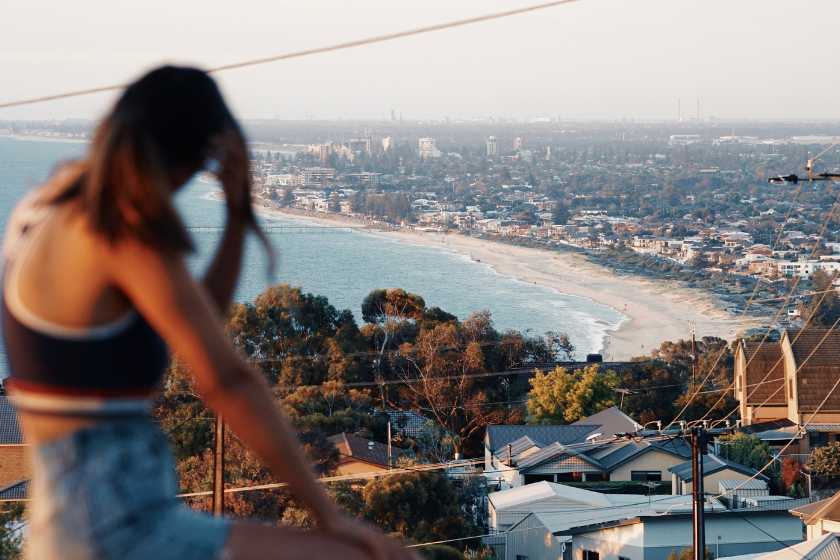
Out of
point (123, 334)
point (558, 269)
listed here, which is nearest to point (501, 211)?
point (558, 269)

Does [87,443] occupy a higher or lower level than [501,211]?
higher

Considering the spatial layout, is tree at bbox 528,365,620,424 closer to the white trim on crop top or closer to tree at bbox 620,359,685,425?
tree at bbox 620,359,685,425

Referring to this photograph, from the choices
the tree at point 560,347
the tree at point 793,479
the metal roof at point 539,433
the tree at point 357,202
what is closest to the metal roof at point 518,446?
the metal roof at point 539,433

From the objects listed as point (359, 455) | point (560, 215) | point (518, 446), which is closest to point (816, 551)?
point (359, 455)

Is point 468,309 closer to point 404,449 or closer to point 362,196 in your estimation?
point 404,449

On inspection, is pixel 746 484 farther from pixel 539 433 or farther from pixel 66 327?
pixel 66 327

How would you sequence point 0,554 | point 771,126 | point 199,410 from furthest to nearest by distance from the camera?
1. point 771,126
2. point 199,410
3. point 0,554

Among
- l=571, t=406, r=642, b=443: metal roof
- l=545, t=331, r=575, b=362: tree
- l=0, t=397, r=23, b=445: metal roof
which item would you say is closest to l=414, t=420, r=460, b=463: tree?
l=571, t=406, r=642, b=443: metal roof
